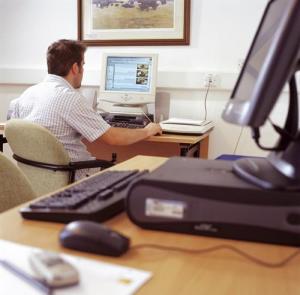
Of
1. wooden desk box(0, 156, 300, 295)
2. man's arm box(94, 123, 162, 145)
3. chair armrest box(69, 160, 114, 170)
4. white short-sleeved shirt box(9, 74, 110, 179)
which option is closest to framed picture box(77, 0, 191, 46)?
man's arm box(94, 123, 162, 145)

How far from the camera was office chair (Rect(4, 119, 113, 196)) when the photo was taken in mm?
2047

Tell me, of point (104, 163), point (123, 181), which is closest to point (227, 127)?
point (104, 163)

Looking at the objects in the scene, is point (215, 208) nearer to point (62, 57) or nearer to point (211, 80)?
point (62, 57)

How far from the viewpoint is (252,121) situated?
0.73m

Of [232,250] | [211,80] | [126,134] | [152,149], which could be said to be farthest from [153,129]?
[232,250]

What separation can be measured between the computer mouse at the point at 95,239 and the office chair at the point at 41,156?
4.37 ft

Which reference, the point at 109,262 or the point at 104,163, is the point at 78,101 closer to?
the point at 104,163

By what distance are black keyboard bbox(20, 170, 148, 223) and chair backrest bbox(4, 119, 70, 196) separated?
1060 millimetres

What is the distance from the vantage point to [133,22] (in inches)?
127

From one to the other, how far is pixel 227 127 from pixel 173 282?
2488 mm

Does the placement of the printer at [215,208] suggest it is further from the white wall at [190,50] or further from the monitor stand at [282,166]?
the white wall at [190,50]

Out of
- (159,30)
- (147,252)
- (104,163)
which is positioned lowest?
(104,163)

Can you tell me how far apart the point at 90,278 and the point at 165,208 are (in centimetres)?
23

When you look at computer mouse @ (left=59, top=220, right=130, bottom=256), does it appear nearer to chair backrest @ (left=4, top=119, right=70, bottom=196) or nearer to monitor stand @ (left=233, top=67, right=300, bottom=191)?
monitor stand @ (left=233, top=67, right=300, bottom=191)
